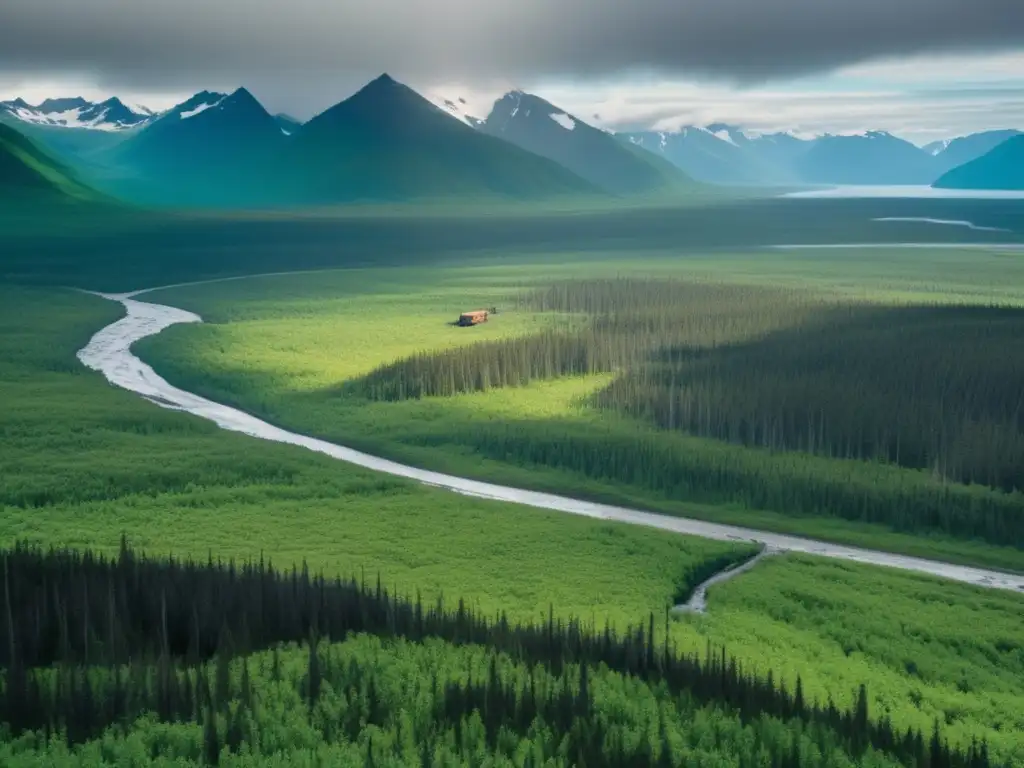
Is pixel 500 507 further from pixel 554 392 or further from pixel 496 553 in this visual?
pixel 554 392

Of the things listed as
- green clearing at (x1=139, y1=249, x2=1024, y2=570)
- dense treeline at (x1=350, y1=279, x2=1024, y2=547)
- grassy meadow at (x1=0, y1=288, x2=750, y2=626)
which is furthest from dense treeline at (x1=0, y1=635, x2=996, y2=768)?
dense treeline at (x1=350, y1=279, x2=1024, y2=547)

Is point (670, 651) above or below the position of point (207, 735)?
below

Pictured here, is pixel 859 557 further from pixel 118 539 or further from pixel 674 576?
pixel 118 539

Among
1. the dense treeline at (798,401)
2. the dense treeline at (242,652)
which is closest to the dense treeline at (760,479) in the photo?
the dense treeline at (798,401)

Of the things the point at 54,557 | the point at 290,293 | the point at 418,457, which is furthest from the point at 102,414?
the point at 290,293

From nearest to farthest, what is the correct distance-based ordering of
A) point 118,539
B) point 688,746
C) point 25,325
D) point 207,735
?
point 207,735 < point 688,746 < point 118,539 < point 25,325

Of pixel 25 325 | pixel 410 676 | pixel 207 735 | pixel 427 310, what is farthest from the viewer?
pixel 427 310

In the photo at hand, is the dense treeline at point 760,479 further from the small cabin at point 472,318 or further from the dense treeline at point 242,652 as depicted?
the small cabin at point 472,318
